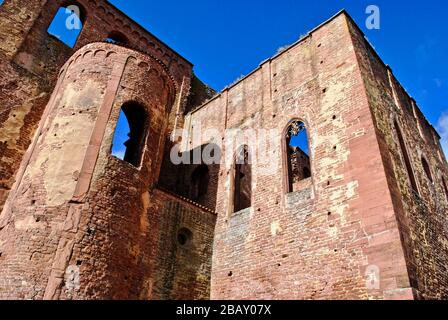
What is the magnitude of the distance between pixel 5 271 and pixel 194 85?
12634mm

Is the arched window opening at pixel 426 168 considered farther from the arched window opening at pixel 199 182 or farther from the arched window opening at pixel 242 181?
the arched window opening at pixel 199 182

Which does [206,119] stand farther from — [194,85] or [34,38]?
[34,38]

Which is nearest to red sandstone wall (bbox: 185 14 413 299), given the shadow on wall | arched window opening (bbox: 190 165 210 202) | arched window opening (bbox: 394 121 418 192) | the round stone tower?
the shadow on wall

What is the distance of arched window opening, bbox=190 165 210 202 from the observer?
12.3m

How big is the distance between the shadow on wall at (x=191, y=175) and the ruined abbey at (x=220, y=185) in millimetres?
74

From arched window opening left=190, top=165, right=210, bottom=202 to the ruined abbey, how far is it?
0.18 ft

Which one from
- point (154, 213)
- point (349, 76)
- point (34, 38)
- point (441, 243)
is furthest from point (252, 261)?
point (34, 38)

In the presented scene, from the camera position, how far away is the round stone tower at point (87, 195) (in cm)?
679

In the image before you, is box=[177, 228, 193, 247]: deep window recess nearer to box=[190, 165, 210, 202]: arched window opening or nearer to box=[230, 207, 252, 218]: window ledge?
box=[230, 207, 252, 218]: window ledge

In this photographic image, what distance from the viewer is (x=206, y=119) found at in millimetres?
13820

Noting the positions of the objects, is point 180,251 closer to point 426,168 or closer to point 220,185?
point 220,185

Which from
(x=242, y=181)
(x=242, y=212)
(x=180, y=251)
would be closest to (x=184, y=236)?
(x=180, y=251)

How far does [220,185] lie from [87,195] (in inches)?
178

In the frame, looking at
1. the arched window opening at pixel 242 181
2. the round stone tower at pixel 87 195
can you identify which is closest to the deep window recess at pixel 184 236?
the round stone tower at pixel 87 195
